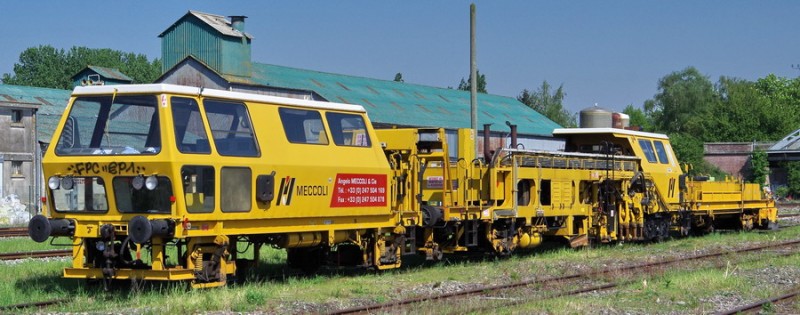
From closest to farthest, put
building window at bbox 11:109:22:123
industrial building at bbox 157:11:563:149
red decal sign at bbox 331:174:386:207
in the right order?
red decal sign at bbox 331:174:386:207 → building window at bbox 11:109:22:123 → industrial building at bbox 157:11:563:149

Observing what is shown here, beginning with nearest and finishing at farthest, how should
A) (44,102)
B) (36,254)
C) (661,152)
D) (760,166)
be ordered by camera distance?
(36,254)
(661,152)
(44,102)
(760,166)

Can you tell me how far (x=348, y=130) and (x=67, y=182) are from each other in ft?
13.9

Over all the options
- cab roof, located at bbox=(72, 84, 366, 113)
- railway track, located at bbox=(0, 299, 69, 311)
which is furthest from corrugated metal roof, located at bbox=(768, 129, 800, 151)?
railway track, located at bbox=(0, 299, 69, 311)

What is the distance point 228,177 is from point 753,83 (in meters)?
109

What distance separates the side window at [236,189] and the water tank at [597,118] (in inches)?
511

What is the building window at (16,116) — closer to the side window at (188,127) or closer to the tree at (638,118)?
the side window at (188,127)

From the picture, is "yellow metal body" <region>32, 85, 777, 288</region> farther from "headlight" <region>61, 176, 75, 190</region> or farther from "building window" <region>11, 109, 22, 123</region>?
"building window" <region>11, 109, 22, 123</region>

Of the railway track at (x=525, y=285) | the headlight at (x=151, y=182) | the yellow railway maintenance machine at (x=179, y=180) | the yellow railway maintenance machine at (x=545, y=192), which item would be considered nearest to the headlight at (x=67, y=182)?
the yellow railway maintenance machine at (x=179, y=180)

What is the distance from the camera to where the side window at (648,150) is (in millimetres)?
23422

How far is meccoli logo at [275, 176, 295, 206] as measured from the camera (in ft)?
45.2

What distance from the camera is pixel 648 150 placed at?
77.6 feet

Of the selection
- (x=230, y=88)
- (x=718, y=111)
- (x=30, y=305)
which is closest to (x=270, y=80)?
(x=230, y=88)

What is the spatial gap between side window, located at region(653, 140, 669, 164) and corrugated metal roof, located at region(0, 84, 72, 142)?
2679 centimetres

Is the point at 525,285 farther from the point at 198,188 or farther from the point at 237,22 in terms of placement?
the point at 237,22
